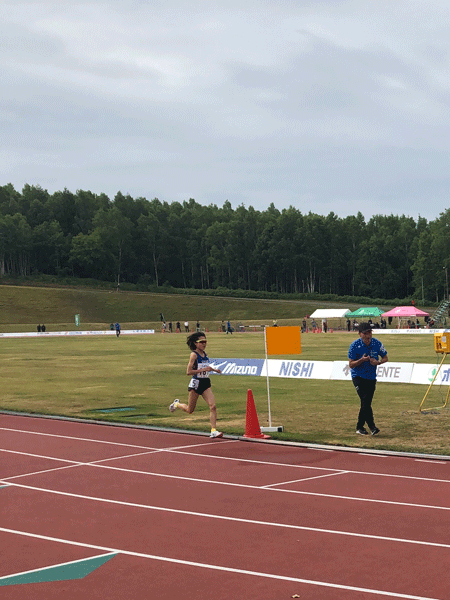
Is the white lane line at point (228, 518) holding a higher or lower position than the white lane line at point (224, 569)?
lower

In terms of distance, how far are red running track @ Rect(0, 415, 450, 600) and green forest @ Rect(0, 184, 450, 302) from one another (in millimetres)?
137261

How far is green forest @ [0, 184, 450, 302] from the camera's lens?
6127 inches

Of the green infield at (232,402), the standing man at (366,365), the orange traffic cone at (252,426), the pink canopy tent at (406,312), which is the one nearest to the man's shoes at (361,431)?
the standing man at (366,365)

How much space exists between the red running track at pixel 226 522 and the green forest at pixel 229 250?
137 m

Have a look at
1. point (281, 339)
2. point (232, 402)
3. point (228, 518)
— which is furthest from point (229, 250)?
point (228, 518)

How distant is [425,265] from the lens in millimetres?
141125

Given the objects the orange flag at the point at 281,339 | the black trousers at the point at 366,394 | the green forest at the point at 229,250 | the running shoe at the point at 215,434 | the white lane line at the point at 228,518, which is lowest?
the running shoe at the point at 215,434

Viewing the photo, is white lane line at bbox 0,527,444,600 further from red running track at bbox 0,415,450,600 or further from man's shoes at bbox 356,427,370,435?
man's shoes at bbox 356,427,370,435

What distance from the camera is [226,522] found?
8812 millimetres

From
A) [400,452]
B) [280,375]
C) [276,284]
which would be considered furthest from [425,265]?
[400,452]

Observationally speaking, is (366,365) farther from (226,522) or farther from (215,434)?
(226,522)

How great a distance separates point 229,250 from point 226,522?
152m

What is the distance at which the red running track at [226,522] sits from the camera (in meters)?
6.76

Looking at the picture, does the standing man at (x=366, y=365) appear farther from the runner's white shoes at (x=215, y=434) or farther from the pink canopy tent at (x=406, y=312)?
the pink canopy tent at (x=406, y=312)
